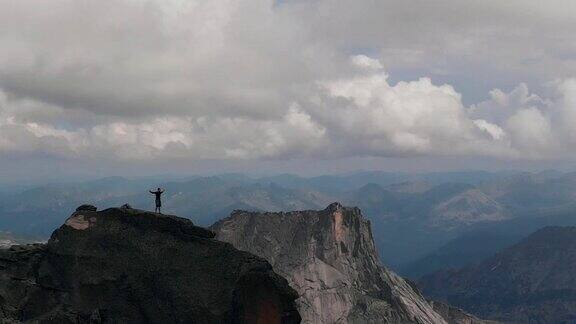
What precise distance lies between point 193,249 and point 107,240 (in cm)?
1196

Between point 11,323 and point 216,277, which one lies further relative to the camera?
point 216,277

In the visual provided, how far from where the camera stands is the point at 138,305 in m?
73.6

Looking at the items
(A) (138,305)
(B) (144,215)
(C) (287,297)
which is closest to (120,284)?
(A) (138,305)

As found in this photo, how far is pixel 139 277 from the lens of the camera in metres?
74.5

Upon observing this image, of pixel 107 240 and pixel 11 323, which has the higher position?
pixel 107 240

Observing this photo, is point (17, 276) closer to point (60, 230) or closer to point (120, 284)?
point (60, 230)

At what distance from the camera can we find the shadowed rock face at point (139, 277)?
70375mm

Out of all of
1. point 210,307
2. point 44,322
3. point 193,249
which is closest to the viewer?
point 44,322

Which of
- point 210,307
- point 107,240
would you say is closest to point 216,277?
point 210,307

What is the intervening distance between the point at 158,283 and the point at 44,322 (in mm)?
15181

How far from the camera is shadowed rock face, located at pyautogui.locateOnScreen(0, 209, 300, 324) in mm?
70375

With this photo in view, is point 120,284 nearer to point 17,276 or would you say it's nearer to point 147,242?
point 147,242

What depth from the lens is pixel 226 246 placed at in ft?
250

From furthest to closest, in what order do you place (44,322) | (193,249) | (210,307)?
(193,249)
(210,307)
(44,322)
